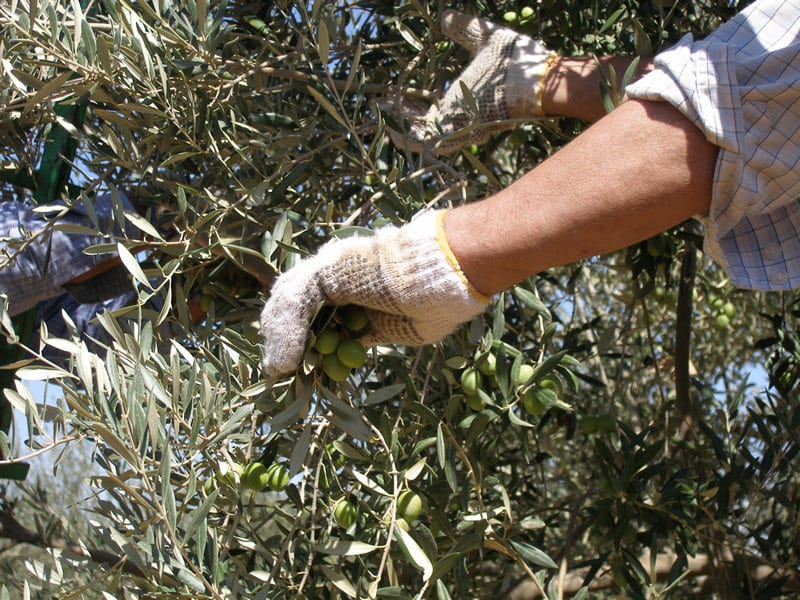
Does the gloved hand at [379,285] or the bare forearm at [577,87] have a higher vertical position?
the bare forearm at [577,87]

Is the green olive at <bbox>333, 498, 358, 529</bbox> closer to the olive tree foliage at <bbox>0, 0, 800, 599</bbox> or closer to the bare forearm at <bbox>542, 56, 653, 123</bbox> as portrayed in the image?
the olive tree foliage at <bbox>0, 0, 800, 599</bbox>

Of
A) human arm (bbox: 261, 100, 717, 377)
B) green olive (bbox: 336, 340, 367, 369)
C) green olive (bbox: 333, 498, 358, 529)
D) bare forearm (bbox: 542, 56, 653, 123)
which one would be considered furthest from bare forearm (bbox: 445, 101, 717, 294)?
bare forearm (bbox: 542, 56, 653, 123)

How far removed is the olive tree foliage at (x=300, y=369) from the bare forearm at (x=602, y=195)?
1.23ft

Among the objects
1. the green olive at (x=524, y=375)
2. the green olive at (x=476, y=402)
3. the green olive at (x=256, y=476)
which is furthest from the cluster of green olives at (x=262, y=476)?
the green olive at (x=524, y=375)

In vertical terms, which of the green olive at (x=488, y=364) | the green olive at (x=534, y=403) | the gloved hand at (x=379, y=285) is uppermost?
the gloved hand at (x=379, y=285)

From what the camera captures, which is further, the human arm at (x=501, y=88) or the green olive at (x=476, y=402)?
the human arm at (x=501, y=88)

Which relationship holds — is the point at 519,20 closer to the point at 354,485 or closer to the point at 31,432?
the point at 354,485

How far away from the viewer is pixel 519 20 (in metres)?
2.66

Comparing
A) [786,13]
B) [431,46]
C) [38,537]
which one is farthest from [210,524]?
[786,13]

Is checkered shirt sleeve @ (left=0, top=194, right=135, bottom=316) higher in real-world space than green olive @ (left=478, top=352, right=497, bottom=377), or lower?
higher

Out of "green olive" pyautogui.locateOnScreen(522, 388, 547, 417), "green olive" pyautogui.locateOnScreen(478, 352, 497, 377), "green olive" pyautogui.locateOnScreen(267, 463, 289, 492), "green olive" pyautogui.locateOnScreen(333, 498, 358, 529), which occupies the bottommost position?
"green olive" pyautogui.locateOnScreen(333, 498, 358, 529)

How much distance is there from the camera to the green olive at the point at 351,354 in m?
1.73

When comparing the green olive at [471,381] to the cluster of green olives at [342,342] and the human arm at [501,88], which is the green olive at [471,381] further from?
the human arm at [501,88]

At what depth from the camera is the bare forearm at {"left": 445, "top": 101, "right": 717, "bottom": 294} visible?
1.49 meters
